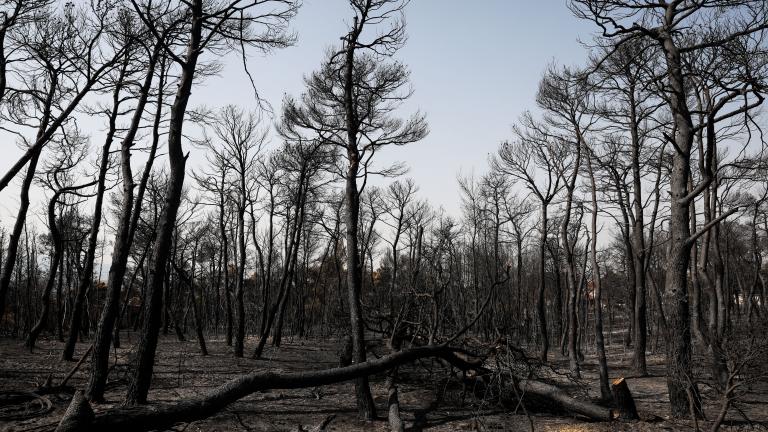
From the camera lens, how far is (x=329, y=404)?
962cm

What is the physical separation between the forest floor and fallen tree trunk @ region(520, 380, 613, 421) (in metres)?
0.16

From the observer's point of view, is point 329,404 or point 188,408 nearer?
point 188,408

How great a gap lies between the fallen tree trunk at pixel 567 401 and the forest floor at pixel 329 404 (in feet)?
0.52

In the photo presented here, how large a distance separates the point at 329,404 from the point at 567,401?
450cm

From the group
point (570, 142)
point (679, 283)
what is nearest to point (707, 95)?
point (570, 142)

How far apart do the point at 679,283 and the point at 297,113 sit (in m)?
7.97

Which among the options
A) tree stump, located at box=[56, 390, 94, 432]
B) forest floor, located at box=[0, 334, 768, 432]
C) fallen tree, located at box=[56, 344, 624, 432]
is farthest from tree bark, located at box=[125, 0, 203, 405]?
tree stump, located at box=[56, 390, 94, 432]

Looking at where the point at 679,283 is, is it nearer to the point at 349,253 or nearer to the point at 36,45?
the point at 349,253

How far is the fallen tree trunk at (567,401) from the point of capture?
8.18m

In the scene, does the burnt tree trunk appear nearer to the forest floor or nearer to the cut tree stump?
the forest floor

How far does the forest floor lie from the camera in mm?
7918

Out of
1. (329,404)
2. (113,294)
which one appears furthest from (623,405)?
(113,294)

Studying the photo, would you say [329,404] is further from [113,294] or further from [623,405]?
[623,405]

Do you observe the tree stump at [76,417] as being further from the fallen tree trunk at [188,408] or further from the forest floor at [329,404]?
Answer: the forest floor at [329,404]
